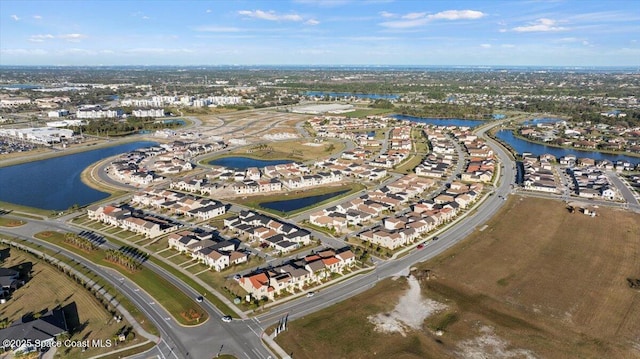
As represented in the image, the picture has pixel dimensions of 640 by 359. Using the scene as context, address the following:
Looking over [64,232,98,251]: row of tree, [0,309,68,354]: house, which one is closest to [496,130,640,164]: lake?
[64,232,98,251]: row of tree

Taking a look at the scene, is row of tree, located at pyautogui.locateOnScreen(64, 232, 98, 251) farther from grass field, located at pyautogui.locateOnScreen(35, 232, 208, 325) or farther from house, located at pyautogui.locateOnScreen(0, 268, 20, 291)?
house, located at pyautogui.locateOnScreen(0, 268, 20, 291)

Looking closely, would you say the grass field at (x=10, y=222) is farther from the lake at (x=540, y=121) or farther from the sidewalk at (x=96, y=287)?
the lake at (x=540, y=121)

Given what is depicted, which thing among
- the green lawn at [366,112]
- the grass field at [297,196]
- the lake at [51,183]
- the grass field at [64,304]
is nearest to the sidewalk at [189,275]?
the grass field at [64,304]

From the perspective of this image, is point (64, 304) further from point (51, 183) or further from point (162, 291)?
point (51, 183)

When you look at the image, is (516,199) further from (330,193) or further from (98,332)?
(98,332)

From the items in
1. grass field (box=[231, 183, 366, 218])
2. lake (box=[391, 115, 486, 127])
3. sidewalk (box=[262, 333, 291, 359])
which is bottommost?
sidewalk (box=[262, 333, 291, 359])

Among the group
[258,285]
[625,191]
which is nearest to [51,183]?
[258,285]

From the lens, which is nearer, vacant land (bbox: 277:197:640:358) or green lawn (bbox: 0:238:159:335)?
vacant land (bbox: 277:197:640:358)
